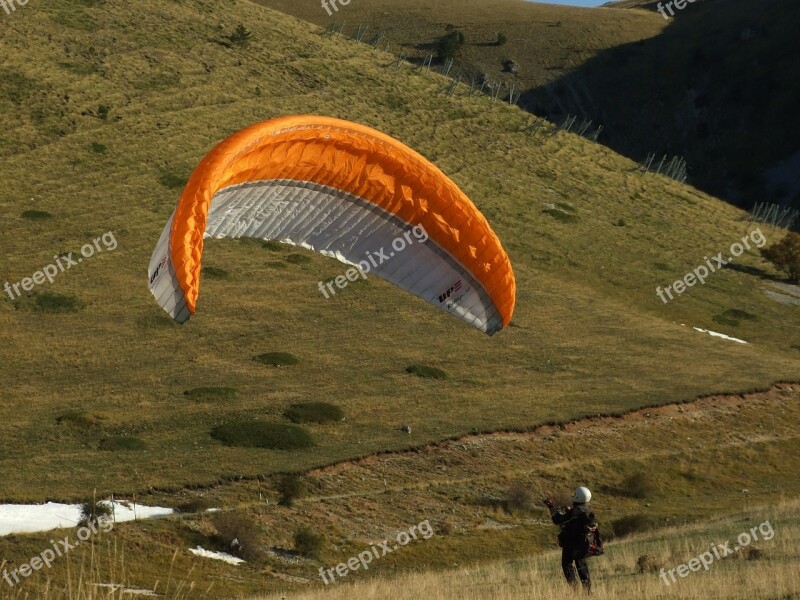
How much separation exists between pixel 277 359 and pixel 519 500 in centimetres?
1225

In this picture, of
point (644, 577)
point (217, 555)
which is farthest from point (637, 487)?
point (644, 577)

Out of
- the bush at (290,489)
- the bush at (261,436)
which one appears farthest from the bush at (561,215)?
the bush at (290,489)

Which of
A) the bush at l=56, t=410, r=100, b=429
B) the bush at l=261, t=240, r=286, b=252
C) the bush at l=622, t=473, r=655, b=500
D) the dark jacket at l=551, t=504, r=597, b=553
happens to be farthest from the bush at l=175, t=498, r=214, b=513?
the bush at l=261, t=240, r=286, b=252

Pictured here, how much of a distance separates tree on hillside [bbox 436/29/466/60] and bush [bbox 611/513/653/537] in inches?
3963

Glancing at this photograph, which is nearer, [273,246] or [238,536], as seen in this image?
[238,536]

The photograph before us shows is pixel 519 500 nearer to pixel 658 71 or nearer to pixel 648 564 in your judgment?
pixel 648 564

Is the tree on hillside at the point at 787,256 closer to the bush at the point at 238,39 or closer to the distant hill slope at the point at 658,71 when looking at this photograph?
the bush at the point at 238,39

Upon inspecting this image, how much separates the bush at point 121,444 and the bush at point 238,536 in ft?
16.1

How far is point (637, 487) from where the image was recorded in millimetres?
33031

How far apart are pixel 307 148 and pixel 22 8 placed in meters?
64.5

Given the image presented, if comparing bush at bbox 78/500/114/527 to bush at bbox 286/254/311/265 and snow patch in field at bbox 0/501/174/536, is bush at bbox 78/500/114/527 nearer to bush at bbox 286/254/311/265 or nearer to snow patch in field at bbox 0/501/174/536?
snow patch in field at bbox 0/501/174/536

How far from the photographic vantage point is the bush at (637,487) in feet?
108

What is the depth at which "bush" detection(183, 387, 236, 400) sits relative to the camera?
34500mm

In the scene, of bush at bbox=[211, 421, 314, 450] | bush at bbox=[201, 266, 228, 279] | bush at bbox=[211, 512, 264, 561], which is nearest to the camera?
bush at bbox=[211, 512, 264, 561]
